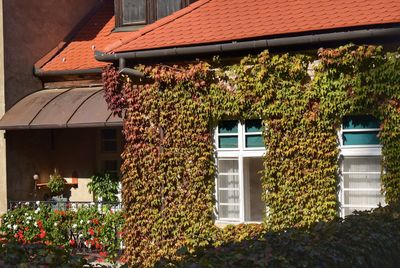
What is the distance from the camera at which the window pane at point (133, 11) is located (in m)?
13.0

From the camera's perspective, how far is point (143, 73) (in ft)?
32.9

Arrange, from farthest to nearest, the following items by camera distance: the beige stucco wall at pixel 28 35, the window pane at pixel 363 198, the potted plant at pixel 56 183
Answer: the potted plant at pixel 56 183 < the beige stucco wall at pixel 28 35 < the window pane at pixel 363 198

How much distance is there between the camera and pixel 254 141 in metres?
9.61

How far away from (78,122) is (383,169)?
600 cm

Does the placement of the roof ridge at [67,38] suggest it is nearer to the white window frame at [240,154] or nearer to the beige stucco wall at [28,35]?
the beige stucco wall at [28,35]

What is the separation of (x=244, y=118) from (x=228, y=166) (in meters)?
0.89

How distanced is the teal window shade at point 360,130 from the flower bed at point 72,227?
15.9ft

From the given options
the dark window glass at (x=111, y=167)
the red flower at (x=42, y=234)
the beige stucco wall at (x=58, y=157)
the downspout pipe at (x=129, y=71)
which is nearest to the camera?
the downspout pipe at (x=129, y=71)

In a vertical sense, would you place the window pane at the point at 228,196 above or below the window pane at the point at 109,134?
below

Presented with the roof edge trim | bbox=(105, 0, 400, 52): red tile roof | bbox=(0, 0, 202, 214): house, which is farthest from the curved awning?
bbox=(105, 0, 400, 52): red tile roof

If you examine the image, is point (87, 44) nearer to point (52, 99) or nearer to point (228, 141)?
point (52, 99)

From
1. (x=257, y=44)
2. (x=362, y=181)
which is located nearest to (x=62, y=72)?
(x=257, y=44)

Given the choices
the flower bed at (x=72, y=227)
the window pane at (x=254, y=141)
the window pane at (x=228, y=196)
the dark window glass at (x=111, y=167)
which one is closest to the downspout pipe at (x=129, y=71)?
the window pane at (x=254, y=141)

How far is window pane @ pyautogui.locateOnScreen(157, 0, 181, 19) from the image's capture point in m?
12.3
